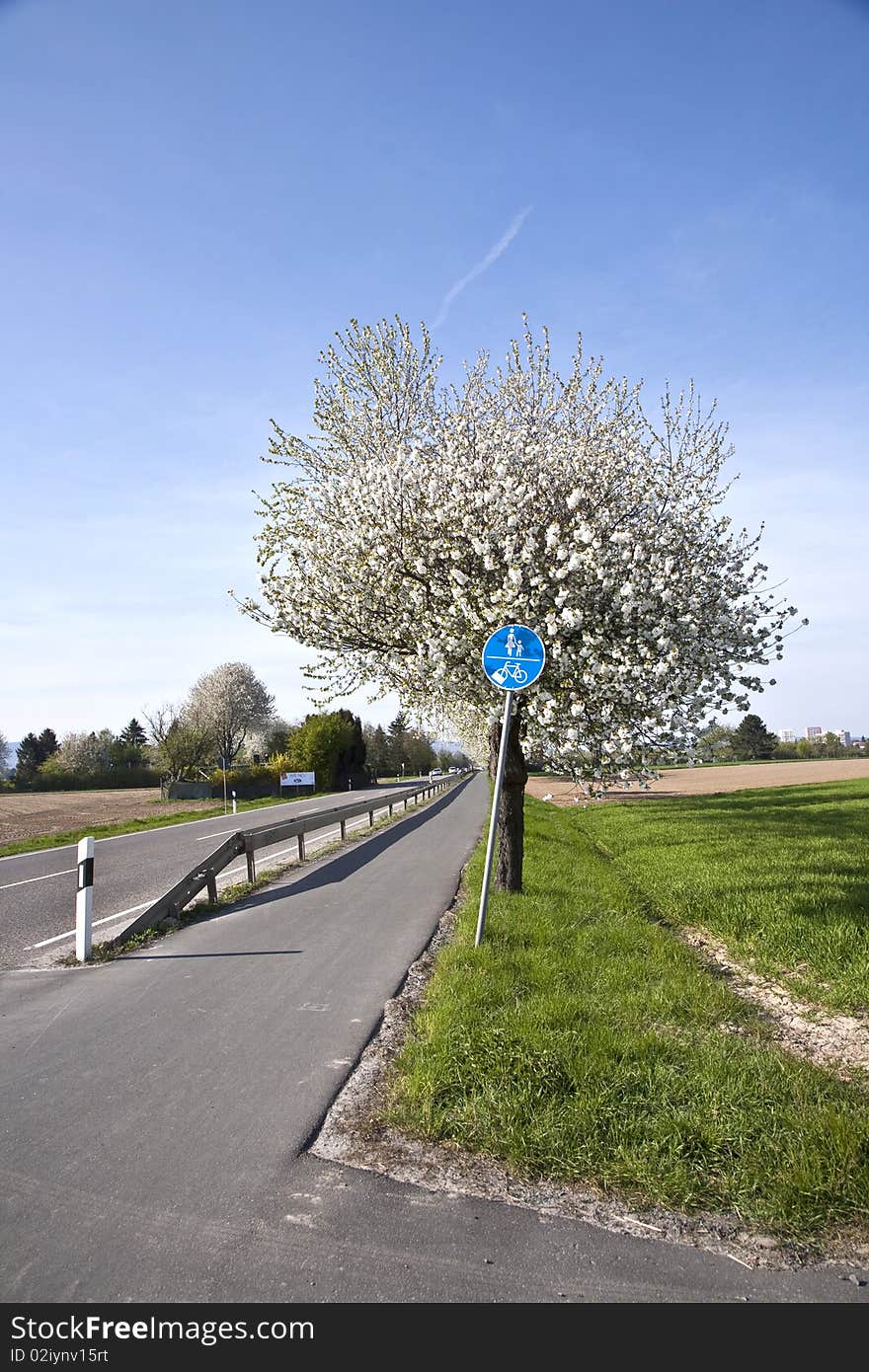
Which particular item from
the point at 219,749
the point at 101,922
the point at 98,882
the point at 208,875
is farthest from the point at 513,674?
the point at 219,749

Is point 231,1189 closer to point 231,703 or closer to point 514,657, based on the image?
point 514,657

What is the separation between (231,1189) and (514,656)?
493 cm

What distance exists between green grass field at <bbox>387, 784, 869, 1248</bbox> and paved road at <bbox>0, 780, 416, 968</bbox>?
14.2ft

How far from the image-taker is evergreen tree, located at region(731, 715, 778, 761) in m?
96.0

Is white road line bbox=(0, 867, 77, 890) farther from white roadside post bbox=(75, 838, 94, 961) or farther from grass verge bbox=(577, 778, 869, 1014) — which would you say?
grass verge bbox=(577, 778, 869, 1014)

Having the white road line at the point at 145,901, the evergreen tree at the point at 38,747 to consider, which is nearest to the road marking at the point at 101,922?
the white road line at the point at 145,901

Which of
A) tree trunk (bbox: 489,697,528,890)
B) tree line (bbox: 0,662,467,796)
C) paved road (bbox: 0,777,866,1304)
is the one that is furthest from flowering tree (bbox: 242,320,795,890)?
tree line (bbox: 0,662,467,796)

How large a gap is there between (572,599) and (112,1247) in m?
6.73

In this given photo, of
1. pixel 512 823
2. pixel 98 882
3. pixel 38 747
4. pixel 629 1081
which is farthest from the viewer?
pixel 38 747

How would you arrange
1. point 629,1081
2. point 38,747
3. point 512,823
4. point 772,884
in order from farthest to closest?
1. point 38,747
2. point 772,884
3. point 512,823
4. point 629,1081

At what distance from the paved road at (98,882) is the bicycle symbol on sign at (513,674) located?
16.2ft

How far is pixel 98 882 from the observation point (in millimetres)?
12758

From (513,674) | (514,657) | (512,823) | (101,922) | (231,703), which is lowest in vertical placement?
(101,922)
